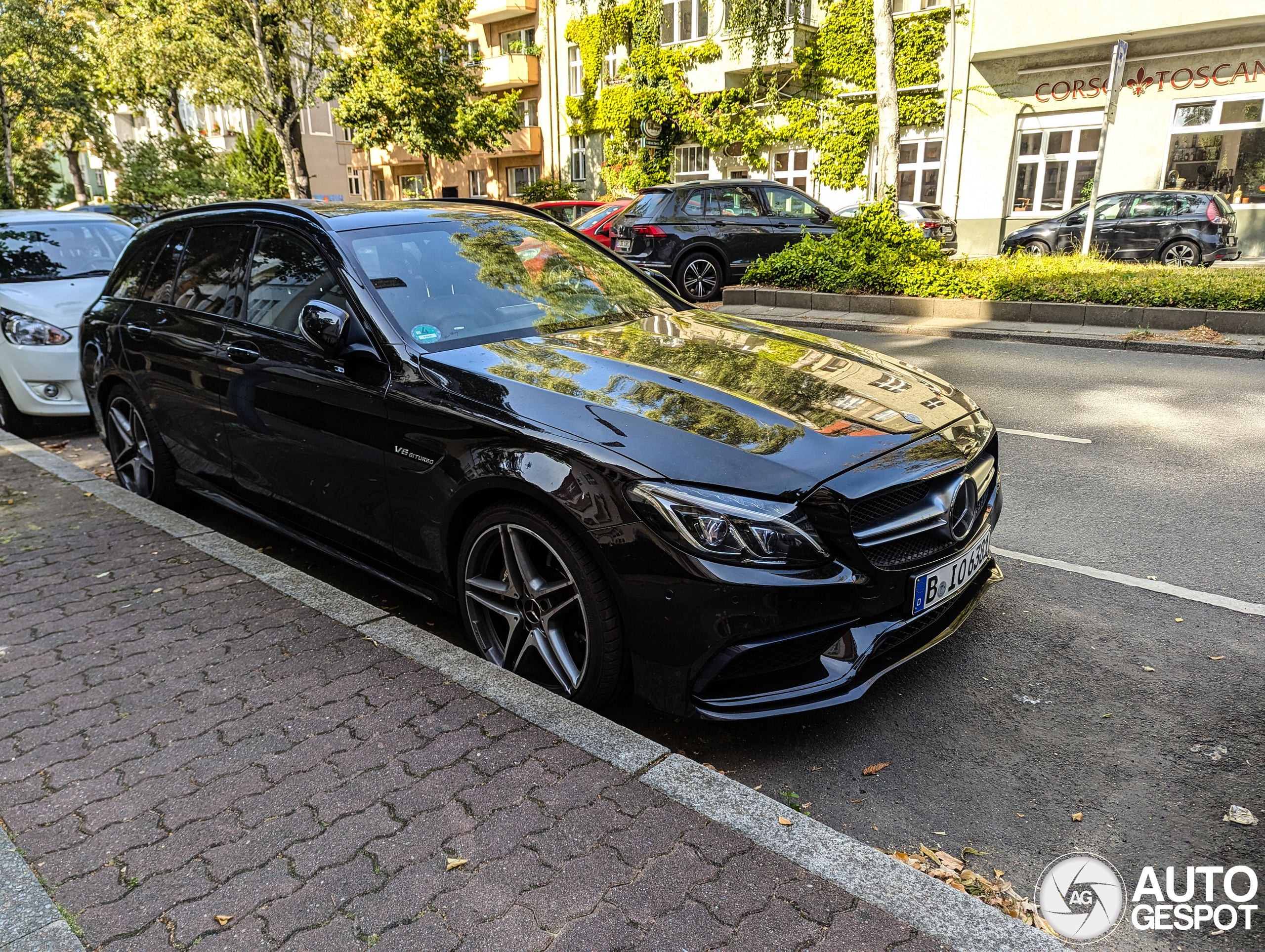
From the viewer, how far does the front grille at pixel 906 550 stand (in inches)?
109

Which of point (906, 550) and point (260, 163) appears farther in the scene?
point (260, 163)

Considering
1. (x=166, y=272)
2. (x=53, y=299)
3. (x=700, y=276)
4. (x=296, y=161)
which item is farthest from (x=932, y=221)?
(x=296, y=161)

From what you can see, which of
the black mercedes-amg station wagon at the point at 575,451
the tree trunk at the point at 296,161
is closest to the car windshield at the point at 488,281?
the black mercedes-amg station wagon at the point at 575,451

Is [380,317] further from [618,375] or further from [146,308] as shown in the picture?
[146,308]

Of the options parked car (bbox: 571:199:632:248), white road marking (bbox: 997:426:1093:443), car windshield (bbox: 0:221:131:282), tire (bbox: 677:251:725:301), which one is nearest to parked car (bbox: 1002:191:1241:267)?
tire (bbox: 677:251:725:301)

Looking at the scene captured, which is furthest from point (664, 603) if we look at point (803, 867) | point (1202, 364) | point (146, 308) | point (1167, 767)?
point (1202, 364)

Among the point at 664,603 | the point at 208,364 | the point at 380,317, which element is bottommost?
the point at 664,603

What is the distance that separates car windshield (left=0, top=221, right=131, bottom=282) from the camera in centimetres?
794

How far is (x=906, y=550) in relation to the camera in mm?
2846

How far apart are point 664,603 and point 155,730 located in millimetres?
1750

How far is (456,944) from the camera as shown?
2.05 m

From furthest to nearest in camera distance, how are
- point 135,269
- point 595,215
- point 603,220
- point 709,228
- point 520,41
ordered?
point 520,41 → point 595,215 → point 603,220 → point 709,228 → point 135,269

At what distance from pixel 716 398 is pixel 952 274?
429 inches

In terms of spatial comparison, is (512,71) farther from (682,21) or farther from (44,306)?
(44,306)
